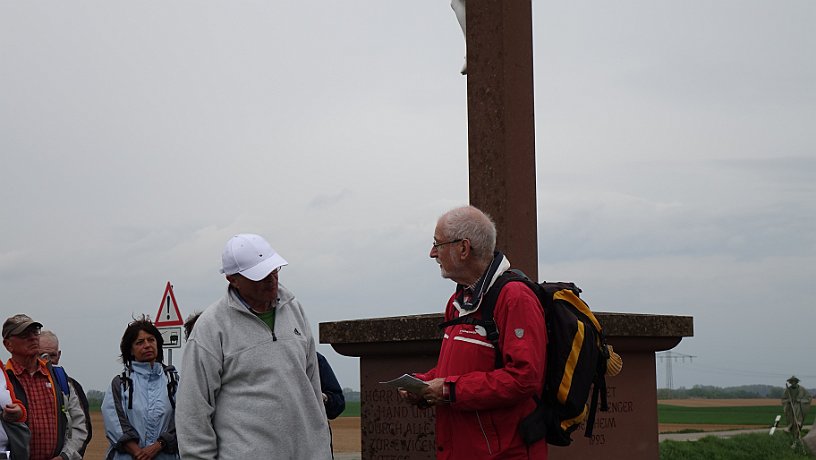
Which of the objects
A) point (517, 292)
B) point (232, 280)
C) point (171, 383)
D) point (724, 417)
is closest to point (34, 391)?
point (171, 383)

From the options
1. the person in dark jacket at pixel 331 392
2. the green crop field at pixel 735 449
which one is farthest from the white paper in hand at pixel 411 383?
the green crop field at pixel 735 449

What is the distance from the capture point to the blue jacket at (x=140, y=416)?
5.59m

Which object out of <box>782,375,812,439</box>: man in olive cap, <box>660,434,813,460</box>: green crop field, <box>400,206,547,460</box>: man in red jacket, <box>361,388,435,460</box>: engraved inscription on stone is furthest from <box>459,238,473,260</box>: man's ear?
<box>782,375,812,439</box>: man in olive cap

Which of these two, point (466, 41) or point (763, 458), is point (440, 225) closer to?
point (466, 41)

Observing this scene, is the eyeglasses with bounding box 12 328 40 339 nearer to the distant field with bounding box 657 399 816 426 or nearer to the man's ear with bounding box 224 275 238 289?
the man's ear with bounding box 224 275 238 289

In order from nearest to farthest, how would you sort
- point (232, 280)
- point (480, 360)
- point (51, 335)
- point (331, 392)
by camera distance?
1. point (232, 280)
2. point (480, 360)
3. point (331, 392)
4. point (51, 335)

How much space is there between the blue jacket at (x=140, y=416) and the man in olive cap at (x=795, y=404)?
14820 mm

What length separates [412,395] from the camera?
398 cm

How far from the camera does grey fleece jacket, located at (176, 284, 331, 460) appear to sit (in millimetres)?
3662

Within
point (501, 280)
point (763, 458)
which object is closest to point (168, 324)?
point (763, 458)

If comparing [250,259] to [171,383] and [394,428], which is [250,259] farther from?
[394,428]

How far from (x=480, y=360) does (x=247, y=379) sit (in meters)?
0.81

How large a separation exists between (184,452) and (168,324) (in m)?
9.34

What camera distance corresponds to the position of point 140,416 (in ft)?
18.5
